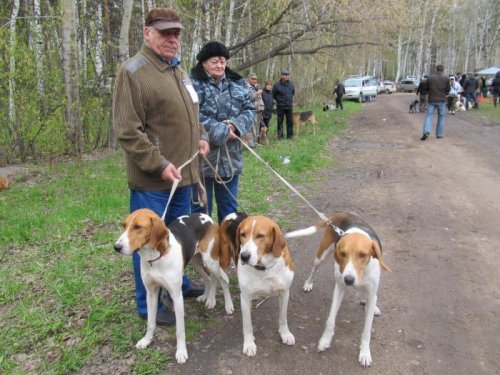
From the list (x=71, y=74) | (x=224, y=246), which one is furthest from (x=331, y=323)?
(x=71, y=74)

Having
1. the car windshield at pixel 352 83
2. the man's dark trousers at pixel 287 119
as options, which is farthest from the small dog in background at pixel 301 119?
the car windshield at pixel 352 83

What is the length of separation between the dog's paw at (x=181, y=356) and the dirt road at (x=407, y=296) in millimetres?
42

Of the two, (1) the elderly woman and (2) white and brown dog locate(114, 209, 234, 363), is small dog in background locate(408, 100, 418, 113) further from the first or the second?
(2) white and brown dog locate(114, 209, 234, 363)

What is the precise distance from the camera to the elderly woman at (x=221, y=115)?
382cm

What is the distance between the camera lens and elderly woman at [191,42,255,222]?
3820mm

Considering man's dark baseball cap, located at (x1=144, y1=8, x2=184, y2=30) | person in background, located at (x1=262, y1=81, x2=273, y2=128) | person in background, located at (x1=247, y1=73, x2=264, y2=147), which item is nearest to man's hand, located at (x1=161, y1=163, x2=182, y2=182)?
man's dark baseball cap, located at (x1=144, y1=8, x2=184, y2=30)

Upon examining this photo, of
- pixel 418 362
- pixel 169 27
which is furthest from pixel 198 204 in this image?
pixel 418 362

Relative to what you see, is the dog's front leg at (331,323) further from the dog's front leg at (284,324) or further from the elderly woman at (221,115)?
the elderly woman at (221,115)

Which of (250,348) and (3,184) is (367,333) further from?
(3,184)

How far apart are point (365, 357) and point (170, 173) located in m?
2.04

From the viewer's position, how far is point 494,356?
3.14m

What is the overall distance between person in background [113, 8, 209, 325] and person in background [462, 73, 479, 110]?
20793mm

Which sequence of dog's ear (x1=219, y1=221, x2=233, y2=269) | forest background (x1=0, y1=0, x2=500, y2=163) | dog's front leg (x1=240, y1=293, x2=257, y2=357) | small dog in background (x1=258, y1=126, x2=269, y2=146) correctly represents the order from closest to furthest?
1. dog's front leg (x1=240, y1=293, x2=257, y2=357)
2. dog's ear (x1=219, y1=221, x2=233, y2=269)
3. forest background (x1=0, y1=0, x2=500, y2=163)
4. small dog in background (x1=258, y1=126, x2=269, y2=146)

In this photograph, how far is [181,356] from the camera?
318 cm
